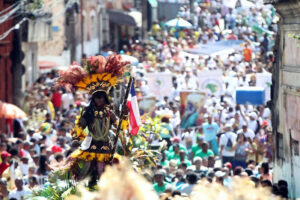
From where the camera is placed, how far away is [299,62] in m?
11.4

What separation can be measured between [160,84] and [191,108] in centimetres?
342

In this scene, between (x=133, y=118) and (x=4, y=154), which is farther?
(x=4, y=154)

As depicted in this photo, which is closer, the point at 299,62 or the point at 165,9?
the point at 299,62

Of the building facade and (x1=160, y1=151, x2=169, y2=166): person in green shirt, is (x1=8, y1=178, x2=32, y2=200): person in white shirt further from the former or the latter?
the building facade

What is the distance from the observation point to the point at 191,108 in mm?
19000

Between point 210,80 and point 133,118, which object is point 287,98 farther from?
point 210,80

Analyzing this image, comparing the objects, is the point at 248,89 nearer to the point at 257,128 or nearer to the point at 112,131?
the point at 257,128

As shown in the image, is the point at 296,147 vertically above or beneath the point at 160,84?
beneath

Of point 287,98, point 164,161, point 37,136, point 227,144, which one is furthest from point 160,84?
point 287,98

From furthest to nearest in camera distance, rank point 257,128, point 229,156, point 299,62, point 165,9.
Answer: point 165,9, point 257,128, point 229,156, point 299,62

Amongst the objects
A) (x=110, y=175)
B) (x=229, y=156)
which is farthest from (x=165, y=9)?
(x=110, y=175)

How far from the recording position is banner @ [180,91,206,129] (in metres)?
18.6

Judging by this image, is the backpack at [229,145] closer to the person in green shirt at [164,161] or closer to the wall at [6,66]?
the person in green shirt at [164,161]

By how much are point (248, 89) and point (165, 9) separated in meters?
30.4
